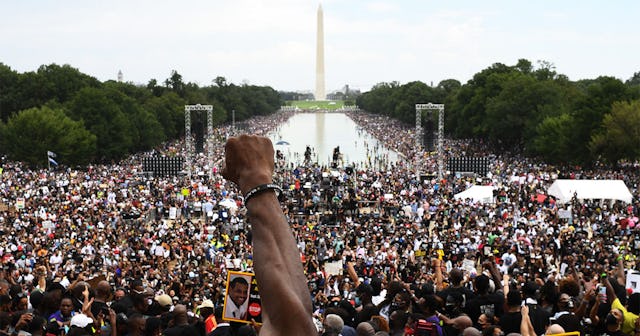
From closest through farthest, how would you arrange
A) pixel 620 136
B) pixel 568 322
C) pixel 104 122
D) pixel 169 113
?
pixel 568 322 < pixel 620 136 < pixel 104 122 < pixel 169 113

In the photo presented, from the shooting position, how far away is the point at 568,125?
50969 mm

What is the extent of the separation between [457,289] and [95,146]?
168 feet

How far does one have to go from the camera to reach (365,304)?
8375 mm

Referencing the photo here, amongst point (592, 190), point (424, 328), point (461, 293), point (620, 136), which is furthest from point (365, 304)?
point (620, 136)

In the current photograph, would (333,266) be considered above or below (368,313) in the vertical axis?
below

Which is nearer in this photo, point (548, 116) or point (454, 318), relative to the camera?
point (454, 318)

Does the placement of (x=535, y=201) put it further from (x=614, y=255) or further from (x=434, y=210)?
(x=614, y=255)

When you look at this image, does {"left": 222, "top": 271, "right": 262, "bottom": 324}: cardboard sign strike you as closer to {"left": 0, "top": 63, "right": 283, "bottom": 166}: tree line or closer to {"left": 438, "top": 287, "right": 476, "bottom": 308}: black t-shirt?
{"left": 438, "top": 287, "right": 476, "bottom": 308}: black t-shirt

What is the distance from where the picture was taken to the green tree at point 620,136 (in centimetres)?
4372

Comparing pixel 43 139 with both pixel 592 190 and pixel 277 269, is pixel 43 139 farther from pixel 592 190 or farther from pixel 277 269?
pixel 277 269

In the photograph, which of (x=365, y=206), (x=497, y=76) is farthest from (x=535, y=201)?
(x=497, y=76)

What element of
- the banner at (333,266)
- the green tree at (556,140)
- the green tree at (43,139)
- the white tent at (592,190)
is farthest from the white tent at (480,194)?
the green tree at (43,139)

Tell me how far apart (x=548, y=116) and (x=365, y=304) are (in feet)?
178

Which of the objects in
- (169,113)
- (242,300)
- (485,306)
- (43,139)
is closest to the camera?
(242,300)
